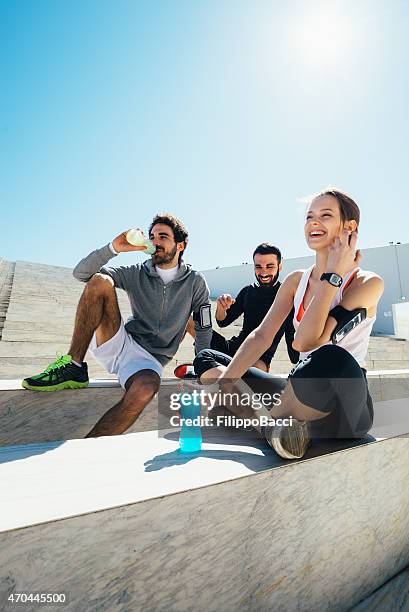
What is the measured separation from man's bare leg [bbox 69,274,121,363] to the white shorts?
0.04 meters

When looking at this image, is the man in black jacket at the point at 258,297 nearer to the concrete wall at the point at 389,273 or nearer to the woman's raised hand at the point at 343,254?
the woman's raised hand at the point at 343,254

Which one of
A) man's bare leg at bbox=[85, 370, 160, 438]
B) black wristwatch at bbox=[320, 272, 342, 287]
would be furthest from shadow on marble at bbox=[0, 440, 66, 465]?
black wristwatch at bbox=[320, 272, 342, 287]

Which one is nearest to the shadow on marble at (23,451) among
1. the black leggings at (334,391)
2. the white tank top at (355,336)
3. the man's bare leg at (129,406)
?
the man's bare leg at (129,406)

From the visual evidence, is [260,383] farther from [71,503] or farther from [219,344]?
[219,344]

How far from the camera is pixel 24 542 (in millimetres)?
669

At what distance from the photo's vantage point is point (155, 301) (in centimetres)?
247

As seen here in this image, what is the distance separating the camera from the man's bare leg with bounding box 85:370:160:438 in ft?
6.21

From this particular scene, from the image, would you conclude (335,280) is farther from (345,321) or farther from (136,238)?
(136,238)

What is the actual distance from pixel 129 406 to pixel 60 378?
1.35ft

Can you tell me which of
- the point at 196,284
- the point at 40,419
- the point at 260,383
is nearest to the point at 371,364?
the point at 196,284

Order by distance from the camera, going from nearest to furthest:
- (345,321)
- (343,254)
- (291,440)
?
1. (291,440)
2. (345,321)
3. (343,254)

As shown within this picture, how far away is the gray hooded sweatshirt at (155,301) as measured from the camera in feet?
7.80

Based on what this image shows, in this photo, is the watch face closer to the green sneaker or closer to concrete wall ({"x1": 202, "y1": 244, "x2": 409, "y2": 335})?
the green sneaker

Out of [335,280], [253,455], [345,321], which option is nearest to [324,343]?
[345,321]
